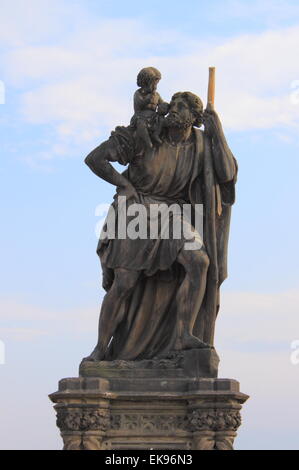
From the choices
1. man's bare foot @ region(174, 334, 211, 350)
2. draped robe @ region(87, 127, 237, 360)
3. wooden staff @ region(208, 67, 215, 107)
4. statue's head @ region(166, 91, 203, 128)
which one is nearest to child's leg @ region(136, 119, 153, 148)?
draped robe @ region(87, 127, 237, 360)


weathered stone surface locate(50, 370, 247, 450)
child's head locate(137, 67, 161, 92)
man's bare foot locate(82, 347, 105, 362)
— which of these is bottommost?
weathered stone surface locate(50, 370, 247, 450)

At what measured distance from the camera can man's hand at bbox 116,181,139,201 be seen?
22547 millimetres

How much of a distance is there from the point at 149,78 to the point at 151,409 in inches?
203

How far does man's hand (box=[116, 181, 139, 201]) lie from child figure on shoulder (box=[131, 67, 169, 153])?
2.07ft

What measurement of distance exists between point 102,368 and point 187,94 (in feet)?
14.6

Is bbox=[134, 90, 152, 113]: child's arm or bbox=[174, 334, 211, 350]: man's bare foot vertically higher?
bbox=[134, 90, 152, 113]: child's arm

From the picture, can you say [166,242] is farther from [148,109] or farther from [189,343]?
[148,109]

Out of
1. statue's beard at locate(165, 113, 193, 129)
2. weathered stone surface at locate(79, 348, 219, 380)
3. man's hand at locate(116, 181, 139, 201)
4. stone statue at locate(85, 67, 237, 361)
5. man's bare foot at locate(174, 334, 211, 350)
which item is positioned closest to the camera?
weathered stone surface at locate(79, 348, 219, 380)

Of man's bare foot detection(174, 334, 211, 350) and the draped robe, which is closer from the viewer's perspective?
man's bare foot detection(174, 334, 211, 350)

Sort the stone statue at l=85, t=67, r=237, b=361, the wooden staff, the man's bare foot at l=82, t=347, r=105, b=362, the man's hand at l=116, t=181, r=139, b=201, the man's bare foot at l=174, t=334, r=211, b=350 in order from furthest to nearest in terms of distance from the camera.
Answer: the wooden staff
the man's hand at l=116, t=181, r=139, b=201
the stone statue at l=85, t=67, r=237, b=361
the man's bare foot at l=82, t=347, r=105, b=362
the man's bare foot at l=174, t=334, r=211, b=350

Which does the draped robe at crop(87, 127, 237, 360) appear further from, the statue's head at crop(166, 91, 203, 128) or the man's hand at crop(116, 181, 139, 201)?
the statue's head at crop(166, 91, 203, 128)
